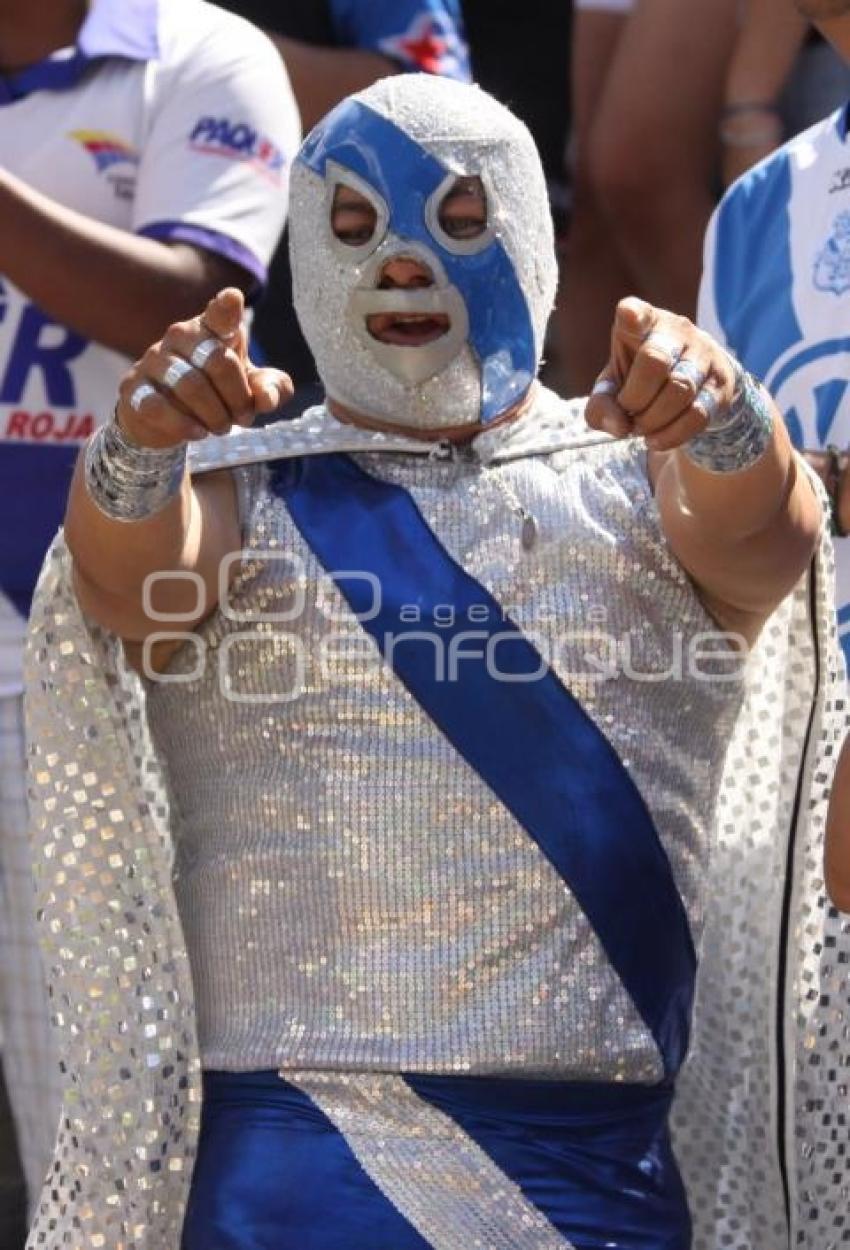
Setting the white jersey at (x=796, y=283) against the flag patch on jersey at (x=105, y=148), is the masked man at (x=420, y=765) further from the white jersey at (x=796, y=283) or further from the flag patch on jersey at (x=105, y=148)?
the flag patch on jersey at (x=105, y=148)

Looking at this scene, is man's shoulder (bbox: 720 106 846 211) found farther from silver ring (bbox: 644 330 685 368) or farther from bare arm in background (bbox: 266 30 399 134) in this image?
silver ring (bbox: 644 330 685 368)

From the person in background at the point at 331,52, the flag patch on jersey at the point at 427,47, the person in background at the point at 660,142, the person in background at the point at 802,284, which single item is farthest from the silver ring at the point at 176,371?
the person in background at the point at 660,142

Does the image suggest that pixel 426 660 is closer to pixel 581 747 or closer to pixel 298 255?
pixel 581 747

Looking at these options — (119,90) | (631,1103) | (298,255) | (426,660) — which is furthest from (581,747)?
(119,90)

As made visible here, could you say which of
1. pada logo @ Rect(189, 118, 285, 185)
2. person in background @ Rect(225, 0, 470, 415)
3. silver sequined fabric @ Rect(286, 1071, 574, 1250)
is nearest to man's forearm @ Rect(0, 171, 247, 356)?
pada logo @ Rect(189, 118, 285, 185)

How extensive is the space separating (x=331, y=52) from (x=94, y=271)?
0.95 meters

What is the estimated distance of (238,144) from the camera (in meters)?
4.01

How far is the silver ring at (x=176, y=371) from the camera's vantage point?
284 cm

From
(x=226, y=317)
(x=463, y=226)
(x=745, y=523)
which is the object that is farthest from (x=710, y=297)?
(x=226, y=317)

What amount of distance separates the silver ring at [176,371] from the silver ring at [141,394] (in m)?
0.02

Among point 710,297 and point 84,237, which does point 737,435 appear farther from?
point 84,237

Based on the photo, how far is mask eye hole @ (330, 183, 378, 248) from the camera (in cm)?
314

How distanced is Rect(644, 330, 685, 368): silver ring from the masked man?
0.11 feet

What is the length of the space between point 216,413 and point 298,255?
439 mm
